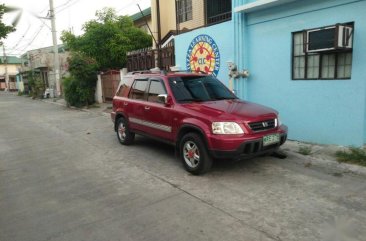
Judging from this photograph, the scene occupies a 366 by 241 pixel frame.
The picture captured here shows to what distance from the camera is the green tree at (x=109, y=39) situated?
18000 millimetres

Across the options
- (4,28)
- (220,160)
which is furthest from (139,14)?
(220,160)

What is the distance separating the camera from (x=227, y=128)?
511 centimetres

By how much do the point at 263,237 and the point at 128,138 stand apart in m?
4.98

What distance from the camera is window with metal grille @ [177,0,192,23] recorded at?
47.9 feet

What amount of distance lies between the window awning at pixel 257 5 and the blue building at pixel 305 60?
2 cm

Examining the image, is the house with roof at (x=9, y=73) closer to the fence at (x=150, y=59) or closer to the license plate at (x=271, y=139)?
Result: the fence at (x=150, y=59)

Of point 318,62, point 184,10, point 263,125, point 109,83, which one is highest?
point 184,10

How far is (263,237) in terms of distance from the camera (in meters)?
3.49

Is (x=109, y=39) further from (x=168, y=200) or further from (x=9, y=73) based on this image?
(x=9, y=73)

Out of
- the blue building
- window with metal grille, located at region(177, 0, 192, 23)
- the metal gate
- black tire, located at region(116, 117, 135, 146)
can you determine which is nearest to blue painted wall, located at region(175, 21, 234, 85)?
the blue building

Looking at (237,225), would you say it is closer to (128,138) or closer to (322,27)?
(128,138)

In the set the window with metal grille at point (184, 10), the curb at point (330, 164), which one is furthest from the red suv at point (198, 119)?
the window with metal grille at point (184, 10)

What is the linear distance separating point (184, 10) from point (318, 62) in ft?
30.1

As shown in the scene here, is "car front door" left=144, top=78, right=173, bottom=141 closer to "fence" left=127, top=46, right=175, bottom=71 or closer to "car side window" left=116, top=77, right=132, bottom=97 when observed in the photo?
"car side window" left=116, top=77, right=132, bottom=97
